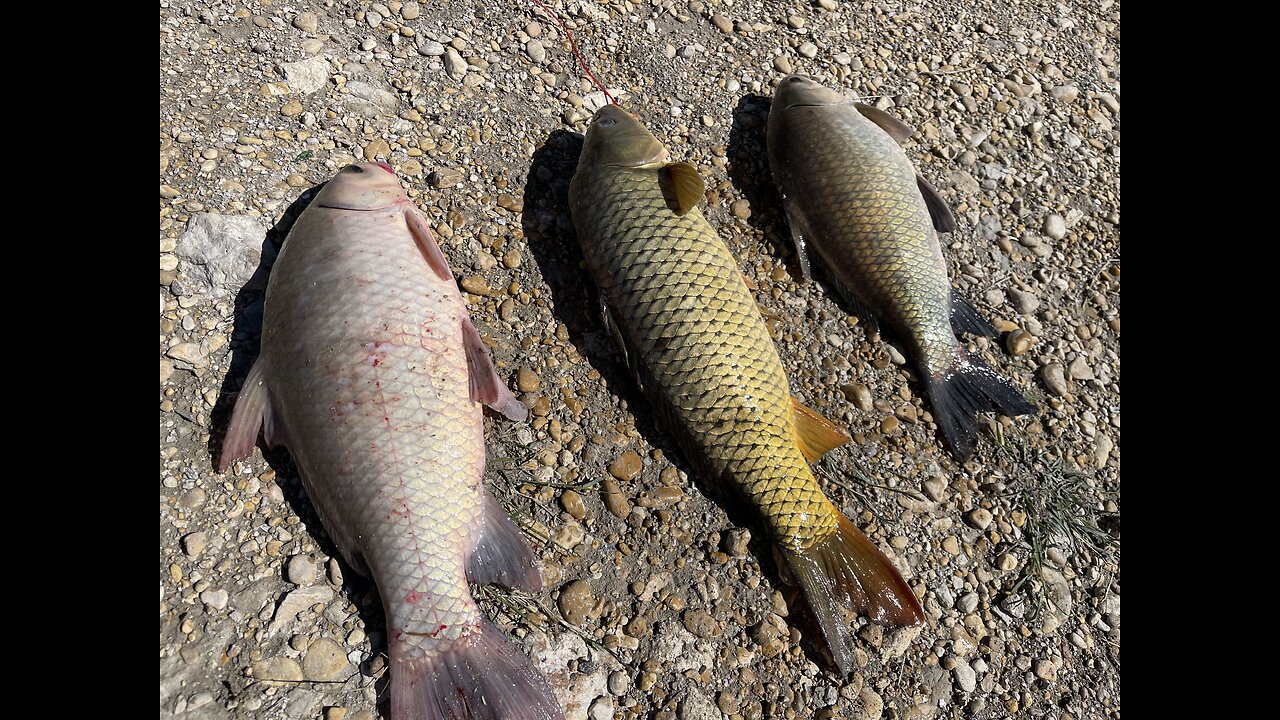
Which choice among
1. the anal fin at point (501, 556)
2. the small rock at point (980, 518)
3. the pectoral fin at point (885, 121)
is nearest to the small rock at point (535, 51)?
the pectoral fin at point (885, 121)

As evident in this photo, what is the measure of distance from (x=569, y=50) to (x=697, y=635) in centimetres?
286

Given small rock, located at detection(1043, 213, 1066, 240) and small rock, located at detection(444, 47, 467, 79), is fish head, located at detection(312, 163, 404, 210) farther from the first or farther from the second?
small rock, located at detection(1043, 213, 1066, 240)

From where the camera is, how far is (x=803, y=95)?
381 cm

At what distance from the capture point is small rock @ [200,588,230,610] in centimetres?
262

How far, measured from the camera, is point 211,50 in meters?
3.59

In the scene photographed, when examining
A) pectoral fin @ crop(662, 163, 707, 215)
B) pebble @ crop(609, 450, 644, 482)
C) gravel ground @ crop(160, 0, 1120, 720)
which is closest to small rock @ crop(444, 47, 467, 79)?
gravel ground @ crop(160, 0, 1120, 720)

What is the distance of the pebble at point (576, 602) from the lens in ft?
9.17

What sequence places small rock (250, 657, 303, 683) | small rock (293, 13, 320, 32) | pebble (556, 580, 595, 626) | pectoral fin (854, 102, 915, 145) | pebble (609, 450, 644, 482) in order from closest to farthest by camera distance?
1. small rock (250, 657, 303, 683)
2. pebble (556, 580, 595, 626)
3. pebble (609, 450, 644, 482)
4. small rock (293, 13, 320, 32)
5. pectoral fin (854, 102, 915, 145)

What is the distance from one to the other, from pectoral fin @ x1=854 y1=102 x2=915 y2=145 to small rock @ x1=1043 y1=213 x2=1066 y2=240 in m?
0.86

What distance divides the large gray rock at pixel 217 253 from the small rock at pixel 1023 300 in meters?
3.33

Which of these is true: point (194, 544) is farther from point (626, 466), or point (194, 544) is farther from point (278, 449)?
point (626, 466)

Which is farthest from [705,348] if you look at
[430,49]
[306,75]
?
[306,75]
